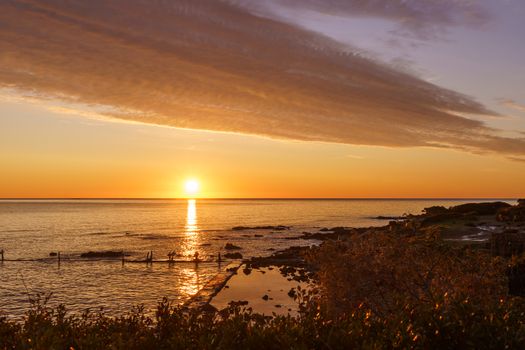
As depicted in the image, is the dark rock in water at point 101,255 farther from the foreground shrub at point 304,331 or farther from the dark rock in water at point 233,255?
the foreground shrub at point 304,331

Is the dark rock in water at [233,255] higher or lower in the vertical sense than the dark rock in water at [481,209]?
lower

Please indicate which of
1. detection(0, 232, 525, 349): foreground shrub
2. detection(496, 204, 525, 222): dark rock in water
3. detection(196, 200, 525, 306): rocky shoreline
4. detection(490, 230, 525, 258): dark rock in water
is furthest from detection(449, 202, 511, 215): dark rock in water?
detection(0, 232, 525, 349): foreground shrub

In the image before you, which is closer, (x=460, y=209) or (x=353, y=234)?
(x=353, y=234)

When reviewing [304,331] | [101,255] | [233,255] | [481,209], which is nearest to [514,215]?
[481,209]

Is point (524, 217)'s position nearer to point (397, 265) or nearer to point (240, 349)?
point (397, 265)

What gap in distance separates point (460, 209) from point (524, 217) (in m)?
30.2

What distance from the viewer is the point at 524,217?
80.0 metres

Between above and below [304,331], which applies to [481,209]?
below

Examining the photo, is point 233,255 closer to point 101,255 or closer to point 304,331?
point 101,255

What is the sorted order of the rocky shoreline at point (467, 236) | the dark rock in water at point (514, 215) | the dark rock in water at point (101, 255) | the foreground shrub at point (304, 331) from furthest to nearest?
1. the dark rock in water at point (101, 255)
2. the dark rock in water at point (514, 215)
3. the rocky shoreline at point (467, 236)
4. the foreground shrub at point (304, 331)

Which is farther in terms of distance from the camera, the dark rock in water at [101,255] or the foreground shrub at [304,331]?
the dark rock in water at [101,255]

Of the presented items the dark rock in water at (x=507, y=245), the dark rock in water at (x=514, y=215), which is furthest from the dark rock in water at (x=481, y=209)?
the dark rock in water at (x=507, y=245)

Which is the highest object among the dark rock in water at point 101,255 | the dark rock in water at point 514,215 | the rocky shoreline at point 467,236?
the dark rock in water at point 514,215

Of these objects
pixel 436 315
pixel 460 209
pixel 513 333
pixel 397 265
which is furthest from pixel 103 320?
pixel 460 209
